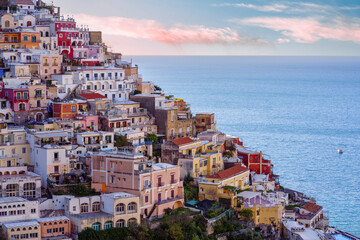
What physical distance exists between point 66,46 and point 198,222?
22.4 meters

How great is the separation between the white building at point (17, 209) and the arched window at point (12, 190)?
53.4 inches

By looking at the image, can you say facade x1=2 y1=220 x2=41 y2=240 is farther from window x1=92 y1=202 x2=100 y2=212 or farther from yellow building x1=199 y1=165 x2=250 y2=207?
yellow building x1=199 y1=165 x2=250 y2=207

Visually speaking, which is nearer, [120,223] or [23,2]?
[120,223]

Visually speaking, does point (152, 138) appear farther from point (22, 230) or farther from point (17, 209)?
point (22, 230)

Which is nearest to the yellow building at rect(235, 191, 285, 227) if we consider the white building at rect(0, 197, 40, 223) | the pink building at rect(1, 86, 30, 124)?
the white building at rect(0, 197, 40, 223)

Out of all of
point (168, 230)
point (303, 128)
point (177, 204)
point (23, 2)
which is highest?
point (23, 2)

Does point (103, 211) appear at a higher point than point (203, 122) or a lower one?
lower

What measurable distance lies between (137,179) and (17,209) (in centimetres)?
664

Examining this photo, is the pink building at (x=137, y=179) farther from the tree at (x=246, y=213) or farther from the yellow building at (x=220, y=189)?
the tree at (x=246, y=213)

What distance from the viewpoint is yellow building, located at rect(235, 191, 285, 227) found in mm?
43312

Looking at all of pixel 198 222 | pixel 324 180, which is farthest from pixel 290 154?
pixel 198 222

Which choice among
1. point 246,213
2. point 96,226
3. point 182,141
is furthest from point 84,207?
point 182,141

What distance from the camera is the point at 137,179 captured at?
39.1m

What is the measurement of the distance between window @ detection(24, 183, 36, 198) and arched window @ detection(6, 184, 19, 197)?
49 centimetres
